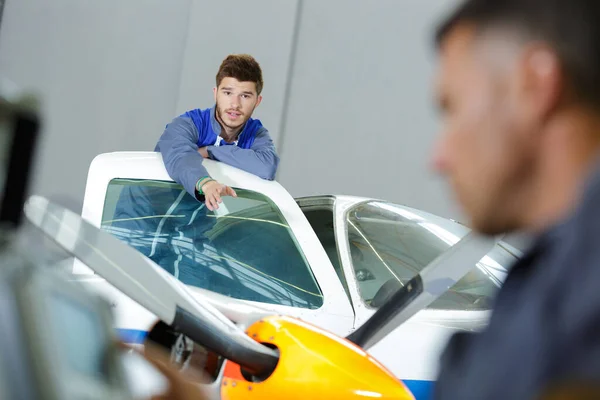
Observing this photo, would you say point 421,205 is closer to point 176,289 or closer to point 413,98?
point 413,98

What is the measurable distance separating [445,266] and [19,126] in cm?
132

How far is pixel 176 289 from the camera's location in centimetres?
145

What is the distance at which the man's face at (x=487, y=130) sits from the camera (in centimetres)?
56

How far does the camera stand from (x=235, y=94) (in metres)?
2.85

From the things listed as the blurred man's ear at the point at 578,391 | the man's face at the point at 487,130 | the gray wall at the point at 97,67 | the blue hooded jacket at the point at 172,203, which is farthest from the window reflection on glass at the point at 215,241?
the gray wall at the point at 97,67

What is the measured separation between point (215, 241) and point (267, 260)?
0.61 feet

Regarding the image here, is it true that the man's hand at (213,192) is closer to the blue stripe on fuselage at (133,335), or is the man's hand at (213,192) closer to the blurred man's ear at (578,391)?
the blue stripe on fuselage at (133,335)

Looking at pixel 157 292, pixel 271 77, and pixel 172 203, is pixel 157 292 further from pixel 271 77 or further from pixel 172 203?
pixel 271 77

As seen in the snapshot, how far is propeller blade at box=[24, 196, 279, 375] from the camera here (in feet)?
4.33

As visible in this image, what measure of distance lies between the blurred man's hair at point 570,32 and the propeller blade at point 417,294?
126 centimetres

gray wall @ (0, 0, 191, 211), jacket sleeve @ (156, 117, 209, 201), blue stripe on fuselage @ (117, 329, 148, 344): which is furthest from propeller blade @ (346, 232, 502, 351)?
gray wall @ (0, 0, 191, 211)

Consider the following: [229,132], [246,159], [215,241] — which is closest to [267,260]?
[215,241]

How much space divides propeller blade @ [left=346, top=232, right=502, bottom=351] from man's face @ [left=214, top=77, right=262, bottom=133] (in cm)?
125

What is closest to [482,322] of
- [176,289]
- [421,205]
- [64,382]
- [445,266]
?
[445,266]
